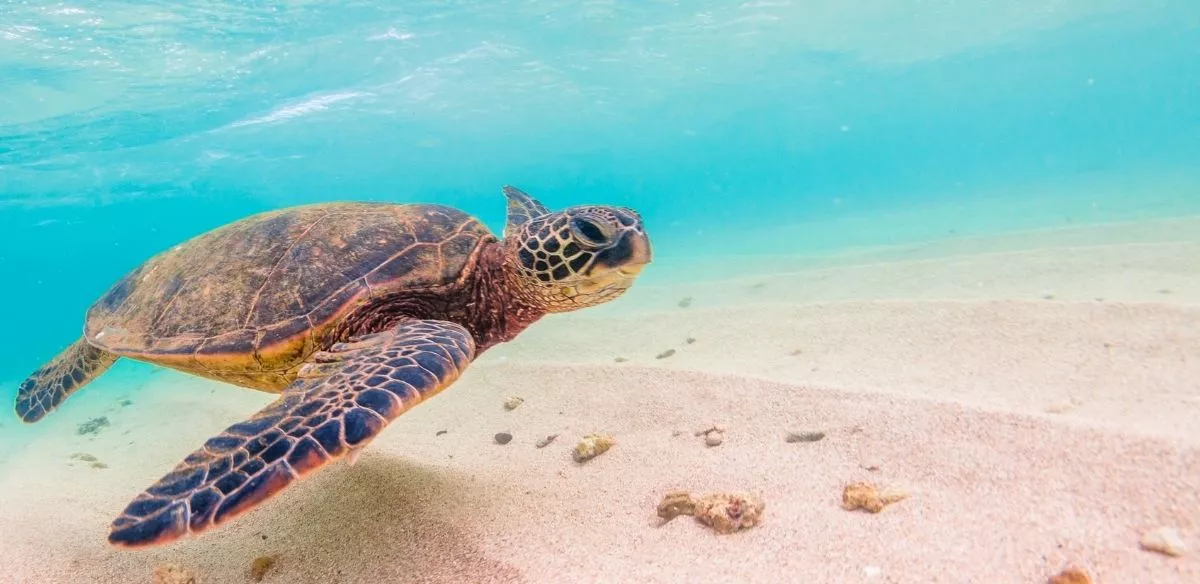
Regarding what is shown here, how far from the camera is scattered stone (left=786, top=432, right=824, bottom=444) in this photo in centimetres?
291

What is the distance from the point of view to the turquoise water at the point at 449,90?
55.2 ft

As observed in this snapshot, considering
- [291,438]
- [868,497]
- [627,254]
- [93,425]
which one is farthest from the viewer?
[93,425]

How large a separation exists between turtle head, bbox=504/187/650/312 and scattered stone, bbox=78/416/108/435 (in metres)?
9.98

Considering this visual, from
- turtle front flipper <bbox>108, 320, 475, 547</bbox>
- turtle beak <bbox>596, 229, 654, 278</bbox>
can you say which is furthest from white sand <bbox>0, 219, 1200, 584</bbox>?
turtle beak <bbox>596, 229, 654, 278</bbox>

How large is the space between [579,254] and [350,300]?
145cm

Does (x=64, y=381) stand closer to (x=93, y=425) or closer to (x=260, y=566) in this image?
(x=260, y=566)

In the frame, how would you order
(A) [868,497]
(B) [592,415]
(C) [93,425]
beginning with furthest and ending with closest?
(C) [93,425], (B) [592,415], (A) [868,497]

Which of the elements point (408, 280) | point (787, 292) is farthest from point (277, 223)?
point (787, 292)

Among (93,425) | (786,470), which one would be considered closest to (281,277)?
(786,470)

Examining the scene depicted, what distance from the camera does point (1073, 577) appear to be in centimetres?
155

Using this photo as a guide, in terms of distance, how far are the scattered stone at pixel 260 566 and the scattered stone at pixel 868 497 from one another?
2.58m

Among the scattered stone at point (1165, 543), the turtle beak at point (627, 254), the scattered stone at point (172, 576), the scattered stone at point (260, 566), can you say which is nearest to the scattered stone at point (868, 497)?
the scattered stone at point (1165, 543)

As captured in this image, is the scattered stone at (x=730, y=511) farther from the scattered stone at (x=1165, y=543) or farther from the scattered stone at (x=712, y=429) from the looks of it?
the scattered stone at (x=1165, y=543)

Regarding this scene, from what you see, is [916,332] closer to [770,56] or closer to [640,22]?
[640,22]
